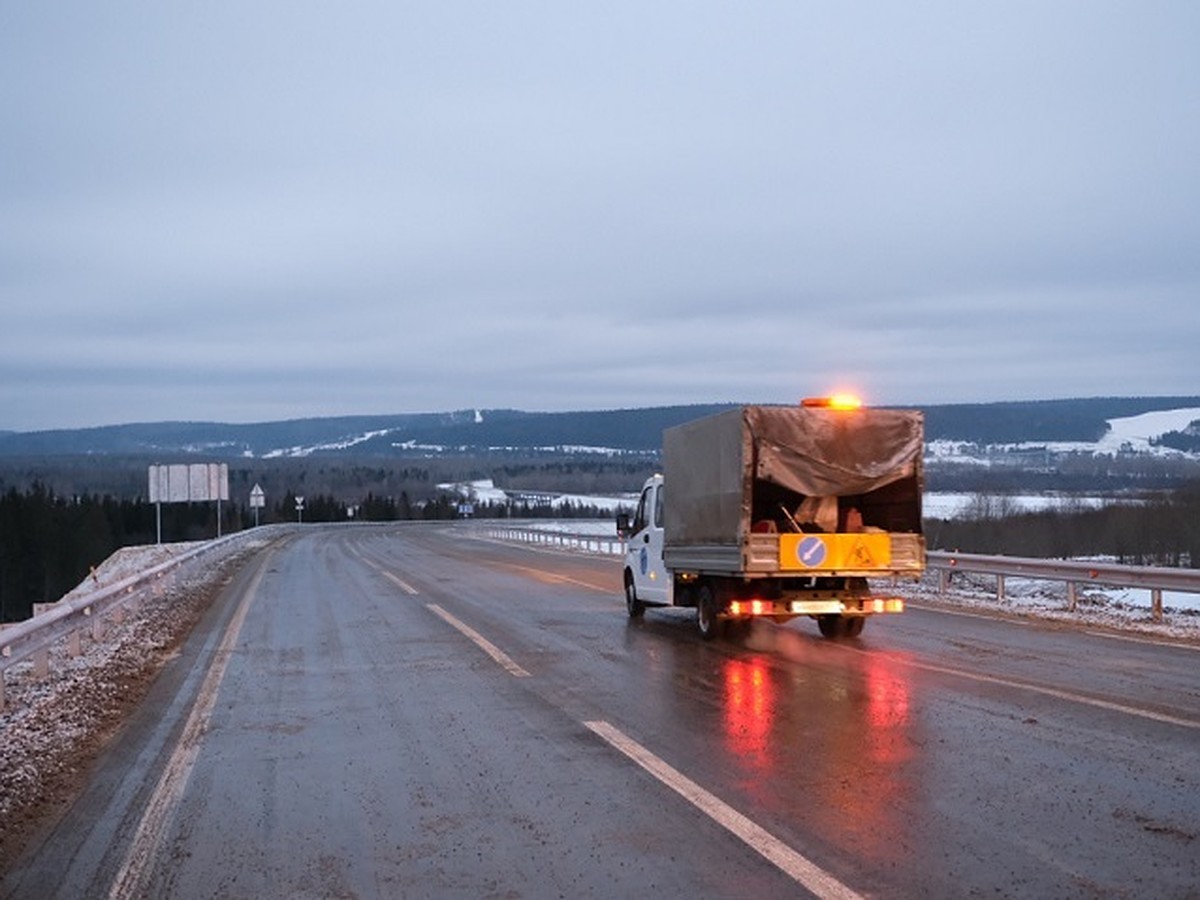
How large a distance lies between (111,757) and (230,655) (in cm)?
663

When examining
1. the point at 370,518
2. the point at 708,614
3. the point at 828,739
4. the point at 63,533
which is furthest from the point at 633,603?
the point at 370,518

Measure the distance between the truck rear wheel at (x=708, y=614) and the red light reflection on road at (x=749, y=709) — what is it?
7.98ft

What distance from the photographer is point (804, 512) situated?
17875 mm

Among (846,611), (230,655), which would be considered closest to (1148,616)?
(846,611)

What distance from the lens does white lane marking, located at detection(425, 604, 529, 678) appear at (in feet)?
47.4

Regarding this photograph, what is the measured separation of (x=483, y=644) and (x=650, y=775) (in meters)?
8.46

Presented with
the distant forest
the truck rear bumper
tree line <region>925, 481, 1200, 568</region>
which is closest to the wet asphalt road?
the truck rear bumper

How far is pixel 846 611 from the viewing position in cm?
1695

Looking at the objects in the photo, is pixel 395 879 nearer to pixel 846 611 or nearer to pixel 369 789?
pixel 369 789

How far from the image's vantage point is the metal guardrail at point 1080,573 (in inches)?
738

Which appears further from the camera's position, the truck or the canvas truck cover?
the canvas truck cover

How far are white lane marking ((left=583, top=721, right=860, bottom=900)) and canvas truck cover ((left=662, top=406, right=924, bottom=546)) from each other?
23.7 feet

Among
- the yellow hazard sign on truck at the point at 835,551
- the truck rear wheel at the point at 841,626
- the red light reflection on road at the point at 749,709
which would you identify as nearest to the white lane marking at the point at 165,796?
the red light reflection on road at the point at 749,709

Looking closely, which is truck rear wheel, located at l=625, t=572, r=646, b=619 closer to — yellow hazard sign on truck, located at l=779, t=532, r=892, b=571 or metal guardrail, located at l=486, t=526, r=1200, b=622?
yellow hazard sign on truck, located at l=779, t=532, r=892, b=571
